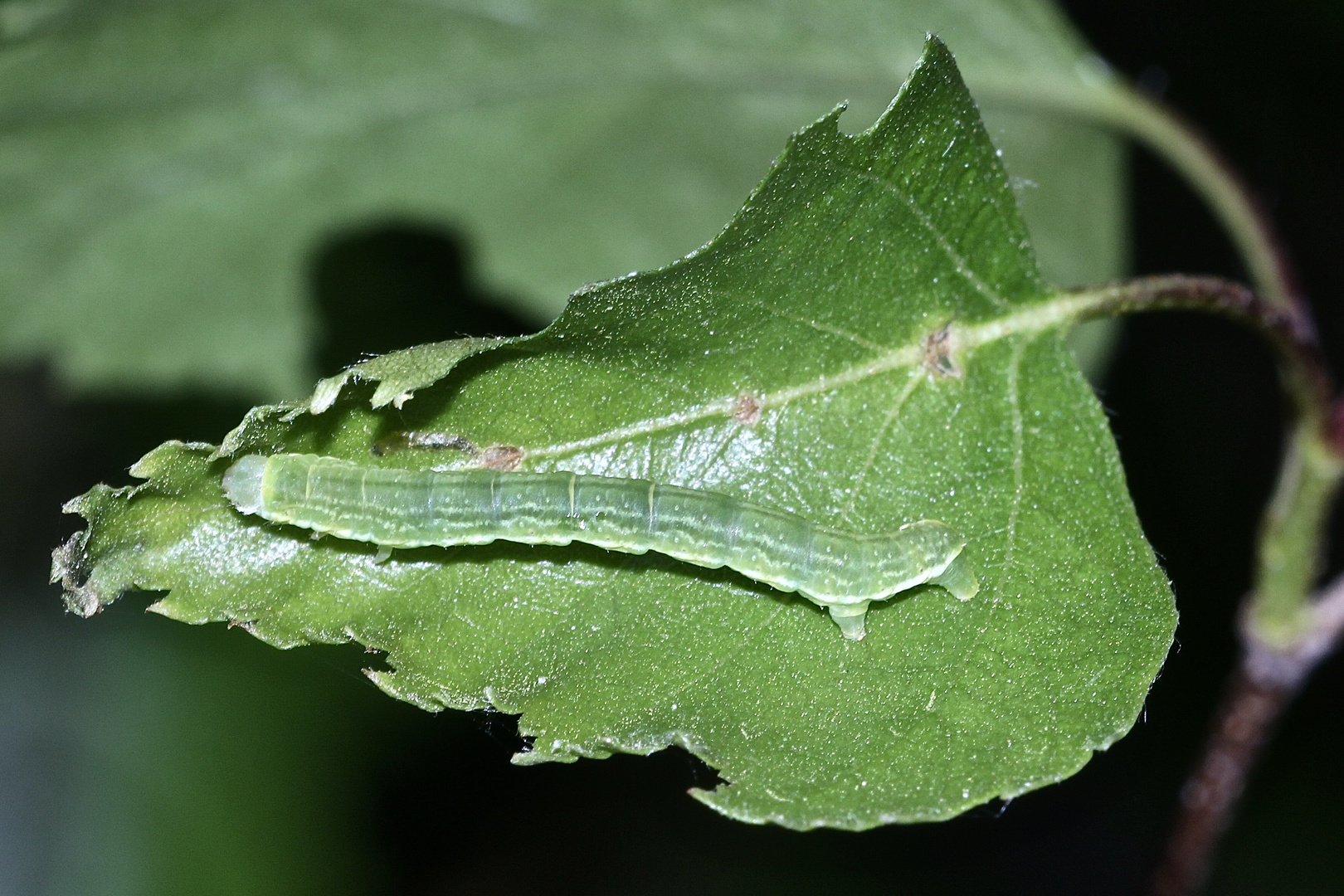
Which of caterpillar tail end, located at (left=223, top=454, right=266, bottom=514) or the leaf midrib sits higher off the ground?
the leaf midrib

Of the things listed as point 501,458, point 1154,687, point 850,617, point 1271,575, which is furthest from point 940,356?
point 1154,687

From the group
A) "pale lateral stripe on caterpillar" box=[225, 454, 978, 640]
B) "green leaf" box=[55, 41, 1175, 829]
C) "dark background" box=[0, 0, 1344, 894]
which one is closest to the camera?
"green leaf" box=[55, 41, 1175, 829]

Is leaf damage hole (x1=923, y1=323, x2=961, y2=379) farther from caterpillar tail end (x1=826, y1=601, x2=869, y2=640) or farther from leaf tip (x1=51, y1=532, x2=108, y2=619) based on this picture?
leaf tip (x1=51, y1=532, x2=108, y2=619)

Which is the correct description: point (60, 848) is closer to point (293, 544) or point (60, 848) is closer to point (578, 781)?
point (578, 781)

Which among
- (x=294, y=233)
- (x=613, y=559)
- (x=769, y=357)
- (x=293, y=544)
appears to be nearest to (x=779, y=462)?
(x=769, y=357)

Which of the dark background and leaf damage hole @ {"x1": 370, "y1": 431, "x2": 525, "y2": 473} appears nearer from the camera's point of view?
leaf damage hole @ {"x1": 370, "y1": 431, "x2": 525, "y2": 473}

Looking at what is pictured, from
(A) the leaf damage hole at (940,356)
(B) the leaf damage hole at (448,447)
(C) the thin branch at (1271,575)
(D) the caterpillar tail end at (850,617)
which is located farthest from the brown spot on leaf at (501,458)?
(C) the thin branch at (1271,575)

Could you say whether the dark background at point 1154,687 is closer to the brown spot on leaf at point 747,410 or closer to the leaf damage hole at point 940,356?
the brown spot on leaf at point 747,410

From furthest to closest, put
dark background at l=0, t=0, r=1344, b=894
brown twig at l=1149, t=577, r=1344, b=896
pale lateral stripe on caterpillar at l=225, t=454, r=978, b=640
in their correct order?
dark background at l=0, t=0, r=1344, b=894 < brown twig at l=1149, t=577, r=1344, b=896 < pale lateral stripe on caterpillar at l=225, t=454, r=978, b=640

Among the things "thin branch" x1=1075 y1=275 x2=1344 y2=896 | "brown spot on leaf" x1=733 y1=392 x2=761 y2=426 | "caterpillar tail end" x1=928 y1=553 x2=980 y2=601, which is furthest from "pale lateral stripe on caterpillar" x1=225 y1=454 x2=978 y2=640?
"thin branch" x1=1075 y1=275 x2=1344 y2=896
